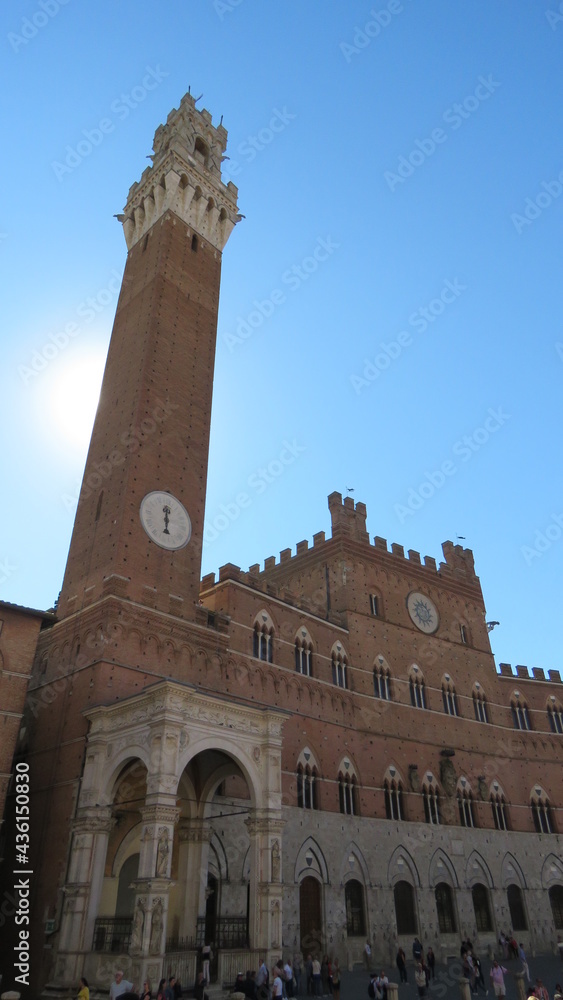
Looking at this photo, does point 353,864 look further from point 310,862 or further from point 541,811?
point 541,811

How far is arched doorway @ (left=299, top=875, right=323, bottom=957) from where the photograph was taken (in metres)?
23.3

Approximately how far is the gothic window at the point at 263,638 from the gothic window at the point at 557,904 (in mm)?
18971

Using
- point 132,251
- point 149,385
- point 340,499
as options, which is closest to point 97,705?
point 149,385

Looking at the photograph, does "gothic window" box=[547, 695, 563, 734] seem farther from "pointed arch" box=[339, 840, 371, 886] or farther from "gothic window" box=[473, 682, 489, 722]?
"pointed arch" box=[339, 840, 371, 886]

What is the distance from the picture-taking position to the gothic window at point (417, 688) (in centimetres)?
3284

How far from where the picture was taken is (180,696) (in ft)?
57.7

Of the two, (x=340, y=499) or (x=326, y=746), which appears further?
(x=340, y=499)

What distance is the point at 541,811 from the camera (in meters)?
34.8

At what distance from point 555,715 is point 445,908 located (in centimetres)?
1340

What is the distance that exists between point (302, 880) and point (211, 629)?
30.0ft

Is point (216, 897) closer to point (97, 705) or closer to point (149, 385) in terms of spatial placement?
point (97, 705)

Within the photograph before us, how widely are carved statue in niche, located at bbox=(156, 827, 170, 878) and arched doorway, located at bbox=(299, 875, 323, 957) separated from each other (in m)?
10.0

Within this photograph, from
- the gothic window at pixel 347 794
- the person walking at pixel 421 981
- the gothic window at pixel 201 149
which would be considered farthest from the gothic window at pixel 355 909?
the gothic window at pixel 201 149

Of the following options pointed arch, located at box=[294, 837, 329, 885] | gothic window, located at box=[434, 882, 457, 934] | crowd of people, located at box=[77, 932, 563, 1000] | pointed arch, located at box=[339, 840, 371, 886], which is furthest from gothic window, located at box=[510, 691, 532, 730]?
pointed arch, located at box=[294, 837, 329, 885]
